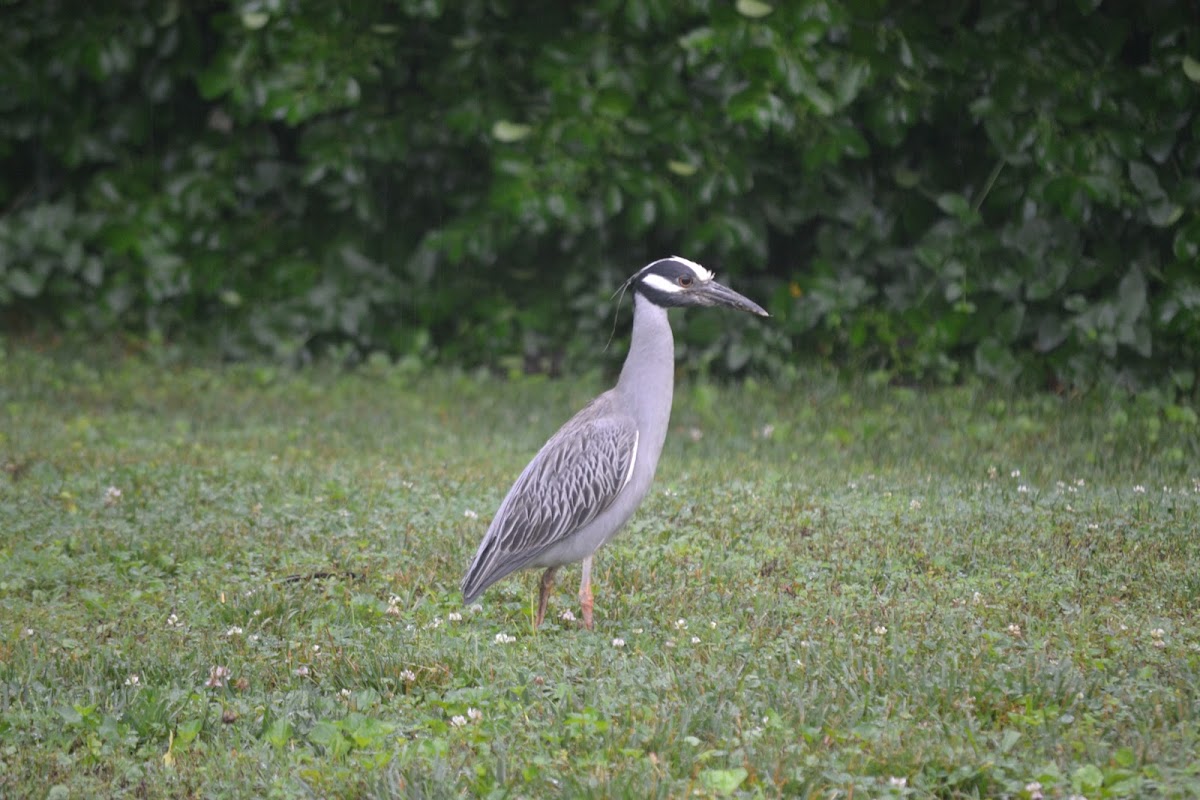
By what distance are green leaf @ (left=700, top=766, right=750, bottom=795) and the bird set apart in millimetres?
1509

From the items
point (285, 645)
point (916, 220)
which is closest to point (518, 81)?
point (916, 220)

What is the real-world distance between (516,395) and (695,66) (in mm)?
2507

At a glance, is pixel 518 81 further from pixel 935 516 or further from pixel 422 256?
pixel 935 516

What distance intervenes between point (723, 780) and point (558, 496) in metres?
1.80

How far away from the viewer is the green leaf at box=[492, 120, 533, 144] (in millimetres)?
9477

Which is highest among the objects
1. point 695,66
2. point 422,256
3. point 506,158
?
point 695,66

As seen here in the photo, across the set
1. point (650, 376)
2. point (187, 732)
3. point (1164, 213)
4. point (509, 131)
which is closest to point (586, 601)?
point (650, 376)

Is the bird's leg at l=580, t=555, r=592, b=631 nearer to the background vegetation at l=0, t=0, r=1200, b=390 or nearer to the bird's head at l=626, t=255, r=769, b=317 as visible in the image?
the bird's head at l=626, t=255, r=769, b=317

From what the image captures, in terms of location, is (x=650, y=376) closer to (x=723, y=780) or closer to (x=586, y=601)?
(x=586, y=601)

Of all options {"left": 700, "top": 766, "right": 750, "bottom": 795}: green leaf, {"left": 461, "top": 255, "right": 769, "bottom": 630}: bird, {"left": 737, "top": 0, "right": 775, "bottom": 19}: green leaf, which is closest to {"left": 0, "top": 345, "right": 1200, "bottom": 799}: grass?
{"left": 700, "top": 766, "right": 750, "bottom": 795}: green leaf

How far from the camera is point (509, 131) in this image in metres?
9.50

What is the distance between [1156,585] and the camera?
17.4ft

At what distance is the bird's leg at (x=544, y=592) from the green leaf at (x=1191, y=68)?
16.7 feet

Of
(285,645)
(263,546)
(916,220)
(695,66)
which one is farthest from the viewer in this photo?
(916,220)
